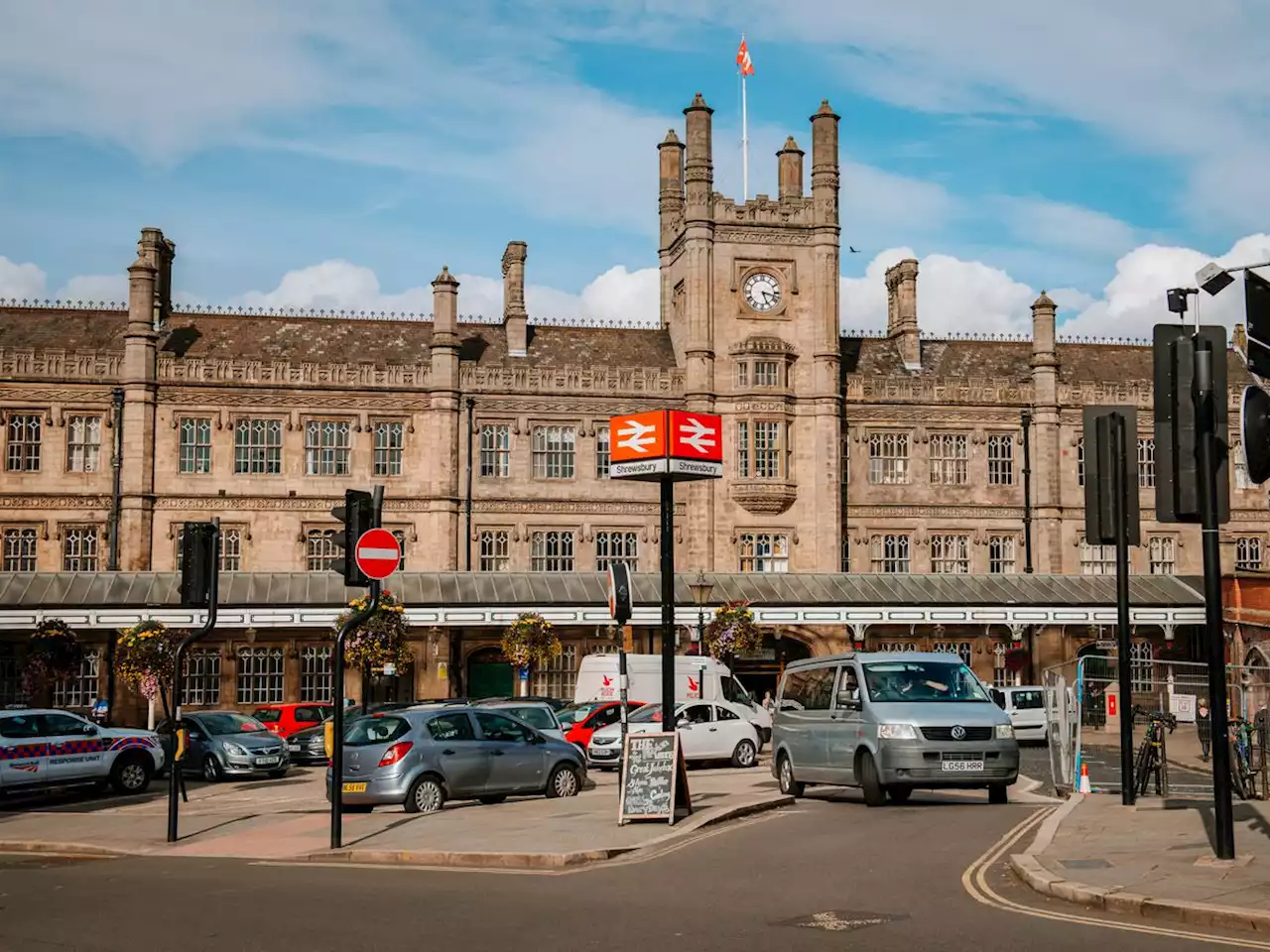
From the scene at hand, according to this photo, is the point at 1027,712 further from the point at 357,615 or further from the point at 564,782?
the point at 357,615

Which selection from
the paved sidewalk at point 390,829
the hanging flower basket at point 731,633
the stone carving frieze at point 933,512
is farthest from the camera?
the stone carving frieze at point 933,512

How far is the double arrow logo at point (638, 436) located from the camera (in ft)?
Answer: 73.0

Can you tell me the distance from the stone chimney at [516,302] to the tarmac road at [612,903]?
1630 inches

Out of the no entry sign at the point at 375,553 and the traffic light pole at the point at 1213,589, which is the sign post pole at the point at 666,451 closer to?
the no entry sign at the point at 375,553

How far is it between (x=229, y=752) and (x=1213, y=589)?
23.3 metres

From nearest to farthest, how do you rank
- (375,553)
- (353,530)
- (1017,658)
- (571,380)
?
(375,553) < (353,530) < (1017,658) < (571,380)

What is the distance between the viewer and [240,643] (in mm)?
52375

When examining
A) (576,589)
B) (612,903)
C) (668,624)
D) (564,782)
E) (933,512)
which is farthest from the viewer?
(933,512)

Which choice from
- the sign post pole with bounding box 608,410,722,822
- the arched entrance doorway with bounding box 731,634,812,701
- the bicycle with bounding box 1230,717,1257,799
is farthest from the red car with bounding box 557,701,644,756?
the arched entrance doorway with bounding box 731,634,812,701

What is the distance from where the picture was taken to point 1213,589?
13.6 meters

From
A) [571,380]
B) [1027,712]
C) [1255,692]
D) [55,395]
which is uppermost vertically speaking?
[571,380]

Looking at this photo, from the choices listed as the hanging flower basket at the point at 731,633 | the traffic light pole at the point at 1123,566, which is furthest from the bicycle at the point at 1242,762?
the hanging flower basket at the point at 731,633

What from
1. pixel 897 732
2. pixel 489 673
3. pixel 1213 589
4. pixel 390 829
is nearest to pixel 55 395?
pixel 489 673

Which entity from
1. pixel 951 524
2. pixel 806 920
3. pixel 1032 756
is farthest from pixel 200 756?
pixel 951 524
